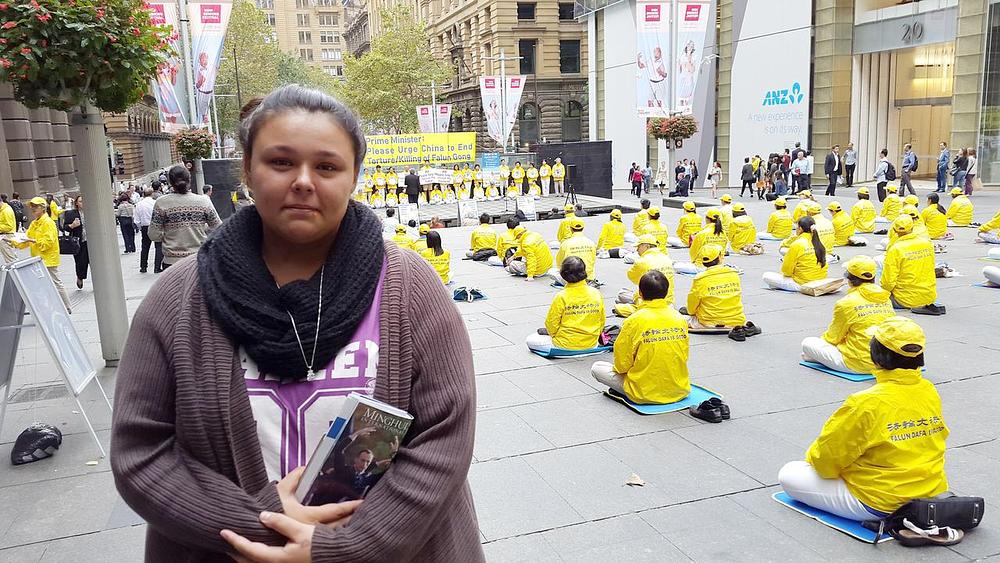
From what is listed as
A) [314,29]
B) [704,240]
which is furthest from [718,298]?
[314,29]

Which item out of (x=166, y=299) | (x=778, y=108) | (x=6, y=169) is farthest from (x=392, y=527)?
(x=778, y=108)

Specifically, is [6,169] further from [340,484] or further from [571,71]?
[571,71]

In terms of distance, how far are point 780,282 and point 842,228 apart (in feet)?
16.4

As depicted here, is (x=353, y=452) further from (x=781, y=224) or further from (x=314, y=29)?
(x=314, y=29)

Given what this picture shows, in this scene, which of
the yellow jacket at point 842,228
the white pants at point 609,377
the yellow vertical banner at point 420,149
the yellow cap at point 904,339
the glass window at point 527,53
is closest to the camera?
the yellow cap at point 904,339

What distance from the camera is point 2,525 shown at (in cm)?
470

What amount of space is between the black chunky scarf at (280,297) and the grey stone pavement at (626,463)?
292cm

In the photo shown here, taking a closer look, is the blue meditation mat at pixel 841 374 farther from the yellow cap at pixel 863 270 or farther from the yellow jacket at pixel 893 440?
the yellow jacket at pixel 893 440

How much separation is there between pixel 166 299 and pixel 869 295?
748 centimetres

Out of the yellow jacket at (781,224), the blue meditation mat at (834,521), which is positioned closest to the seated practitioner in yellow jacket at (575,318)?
the blue meditation mat at (834,521)

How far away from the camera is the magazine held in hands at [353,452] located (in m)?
1.57

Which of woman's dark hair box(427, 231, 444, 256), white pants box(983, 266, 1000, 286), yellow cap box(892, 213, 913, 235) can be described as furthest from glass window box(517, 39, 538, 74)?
yellow cap box(892, 213, 913, 235)

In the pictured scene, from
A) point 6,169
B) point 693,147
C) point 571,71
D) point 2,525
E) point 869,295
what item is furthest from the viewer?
point 571,71

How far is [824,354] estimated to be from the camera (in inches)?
302
